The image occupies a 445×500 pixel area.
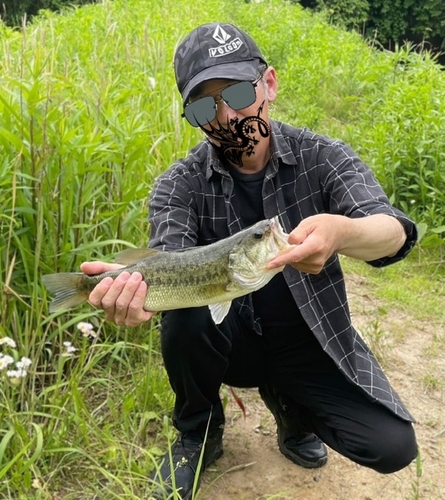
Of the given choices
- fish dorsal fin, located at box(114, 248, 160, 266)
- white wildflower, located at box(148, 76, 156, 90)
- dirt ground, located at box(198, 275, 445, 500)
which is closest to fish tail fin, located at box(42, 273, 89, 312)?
fish dorsal fin, located at box(114, 248, 160, 266)

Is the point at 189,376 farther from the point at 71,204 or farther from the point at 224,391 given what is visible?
the point at 71,204

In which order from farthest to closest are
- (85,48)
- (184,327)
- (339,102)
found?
1. (339,102)
2. (85,48)
3. (184,327)

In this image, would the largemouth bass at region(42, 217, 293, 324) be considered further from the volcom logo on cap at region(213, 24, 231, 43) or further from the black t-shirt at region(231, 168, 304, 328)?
the volcom logo on cap at region(213, 24, 231, 43)

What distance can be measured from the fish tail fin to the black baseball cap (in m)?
0.84

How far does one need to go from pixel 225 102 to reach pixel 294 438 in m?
1.51

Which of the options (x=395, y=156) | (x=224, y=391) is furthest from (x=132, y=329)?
(x=395, y=156)

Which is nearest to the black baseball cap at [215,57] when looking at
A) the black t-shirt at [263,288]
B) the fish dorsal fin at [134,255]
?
the black t-shirt at [263,288]

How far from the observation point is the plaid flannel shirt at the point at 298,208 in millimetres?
2537

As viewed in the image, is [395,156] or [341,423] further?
[395,156]

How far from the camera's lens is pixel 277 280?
264 cm

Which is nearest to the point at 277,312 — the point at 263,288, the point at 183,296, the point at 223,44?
the point at 263,288

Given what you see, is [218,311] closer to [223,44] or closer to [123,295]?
[123,295]

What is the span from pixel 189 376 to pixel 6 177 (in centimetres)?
123

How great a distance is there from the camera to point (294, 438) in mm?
2926
